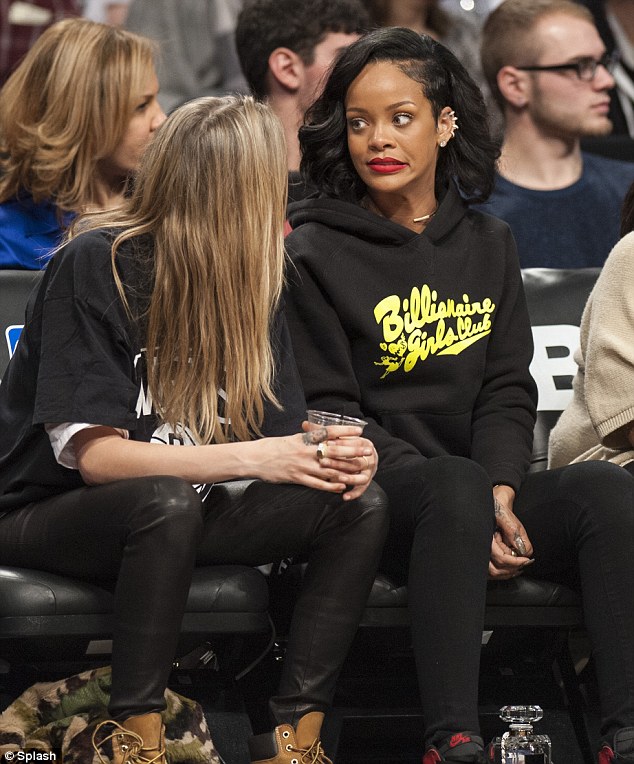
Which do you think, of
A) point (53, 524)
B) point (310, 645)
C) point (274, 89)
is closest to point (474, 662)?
point (310, 645)

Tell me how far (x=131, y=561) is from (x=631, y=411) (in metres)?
1.01

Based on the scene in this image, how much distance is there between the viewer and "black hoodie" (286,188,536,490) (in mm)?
2559

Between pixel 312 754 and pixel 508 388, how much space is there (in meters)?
0.90

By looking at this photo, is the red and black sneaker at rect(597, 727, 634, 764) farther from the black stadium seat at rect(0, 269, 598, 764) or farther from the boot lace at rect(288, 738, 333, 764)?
the boot lace at rect(288, 738, 333, 764)

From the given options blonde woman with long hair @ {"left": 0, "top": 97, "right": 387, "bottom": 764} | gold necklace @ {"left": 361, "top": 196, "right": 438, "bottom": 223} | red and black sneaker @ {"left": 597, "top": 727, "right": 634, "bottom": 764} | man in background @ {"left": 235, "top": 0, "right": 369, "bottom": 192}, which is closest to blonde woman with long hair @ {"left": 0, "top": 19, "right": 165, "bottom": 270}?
man in background @ {"left": 235, "top": 0, "right": 369, "bottom": 192}

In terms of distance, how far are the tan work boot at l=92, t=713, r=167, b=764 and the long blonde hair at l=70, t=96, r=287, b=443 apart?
0.48 metres

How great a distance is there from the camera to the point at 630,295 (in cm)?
258

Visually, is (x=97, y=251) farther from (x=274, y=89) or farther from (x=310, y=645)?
(x=274, y=89)

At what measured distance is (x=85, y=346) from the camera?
2.15 metres

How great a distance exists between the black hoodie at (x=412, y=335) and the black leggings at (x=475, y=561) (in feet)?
0.55

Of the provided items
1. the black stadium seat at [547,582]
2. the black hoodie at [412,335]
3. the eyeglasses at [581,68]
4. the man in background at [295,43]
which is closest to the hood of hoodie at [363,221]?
the black hoodie at [412,335]

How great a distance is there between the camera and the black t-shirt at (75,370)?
213 cm

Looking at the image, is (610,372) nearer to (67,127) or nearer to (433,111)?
(433,111)

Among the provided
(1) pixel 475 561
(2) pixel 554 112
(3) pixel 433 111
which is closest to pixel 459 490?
(1) pixel 475 561
